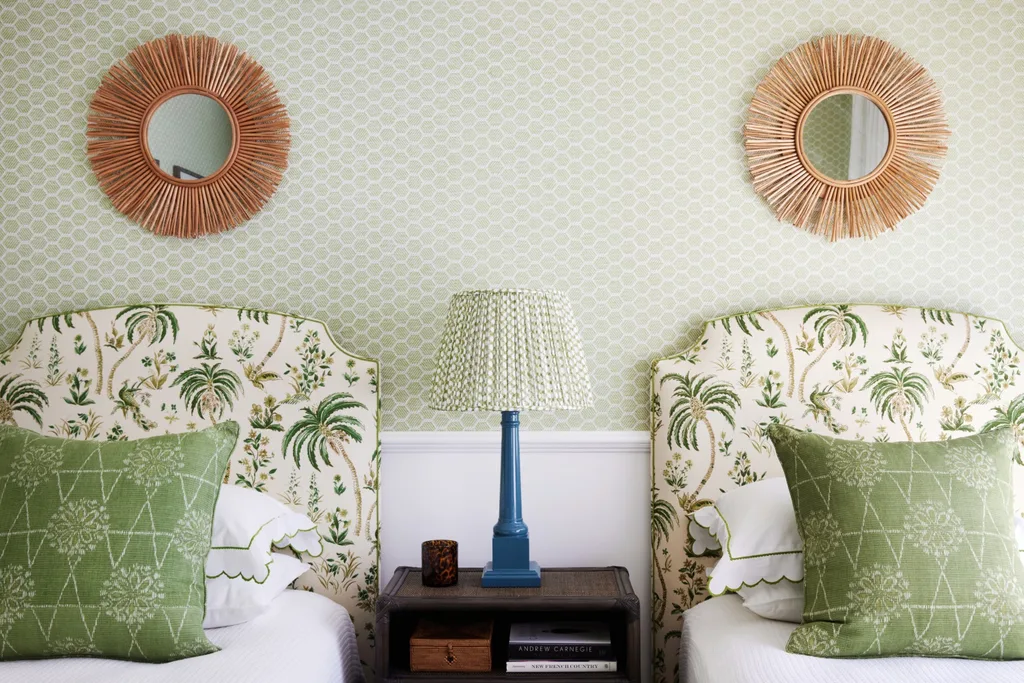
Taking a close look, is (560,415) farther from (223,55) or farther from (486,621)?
(223,55)

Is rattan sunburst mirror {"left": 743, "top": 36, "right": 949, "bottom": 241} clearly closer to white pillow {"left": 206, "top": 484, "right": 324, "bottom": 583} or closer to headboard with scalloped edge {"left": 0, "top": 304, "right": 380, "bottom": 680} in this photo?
headboard with scalloped edge {"left": 0, "top": 304, "right": 380, "bottom": 680}

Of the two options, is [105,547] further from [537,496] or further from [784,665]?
[784,665]

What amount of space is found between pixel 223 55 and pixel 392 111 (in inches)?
19.3

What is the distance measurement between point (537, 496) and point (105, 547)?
3.55 ft

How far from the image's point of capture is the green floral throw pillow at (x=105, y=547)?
1495mm

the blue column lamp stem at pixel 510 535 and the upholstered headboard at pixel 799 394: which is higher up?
the upholstered headboard at pixel 799 394

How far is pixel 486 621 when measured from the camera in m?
1.91

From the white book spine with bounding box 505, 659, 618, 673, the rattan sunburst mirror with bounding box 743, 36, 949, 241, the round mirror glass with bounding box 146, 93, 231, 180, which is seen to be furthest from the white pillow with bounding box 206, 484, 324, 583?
the rattan sunburst mirror with bounding box 743, 36, 949, 241

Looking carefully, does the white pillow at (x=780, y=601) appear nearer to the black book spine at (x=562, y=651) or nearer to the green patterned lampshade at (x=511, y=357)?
the black book spine at (x=562, y=651)

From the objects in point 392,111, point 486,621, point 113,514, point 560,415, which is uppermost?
point 392,111

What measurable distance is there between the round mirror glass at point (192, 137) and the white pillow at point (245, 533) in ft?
3.01

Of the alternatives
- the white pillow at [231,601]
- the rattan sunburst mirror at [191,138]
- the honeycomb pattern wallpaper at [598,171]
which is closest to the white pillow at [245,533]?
the white pillow at [231,601]

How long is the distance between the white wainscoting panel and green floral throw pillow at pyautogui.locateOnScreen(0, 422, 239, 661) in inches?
25.0

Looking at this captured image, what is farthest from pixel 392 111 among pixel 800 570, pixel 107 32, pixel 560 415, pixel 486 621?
pixel 800 570
